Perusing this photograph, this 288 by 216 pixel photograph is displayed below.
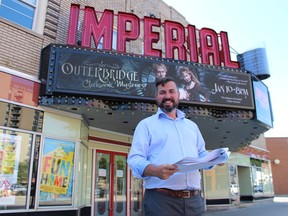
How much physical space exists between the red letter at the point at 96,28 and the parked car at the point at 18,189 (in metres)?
4.47

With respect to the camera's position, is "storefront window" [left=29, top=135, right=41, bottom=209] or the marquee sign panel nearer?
"storefront window" [left=29, top=135, right=41, bottom=209]

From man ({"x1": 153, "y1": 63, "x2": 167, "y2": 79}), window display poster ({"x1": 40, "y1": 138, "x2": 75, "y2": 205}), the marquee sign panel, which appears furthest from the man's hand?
man ({"x1": 153, "y1": 63, "x2": 167, "y2": 79})

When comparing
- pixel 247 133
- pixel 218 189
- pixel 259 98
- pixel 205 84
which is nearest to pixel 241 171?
pixel 218 189

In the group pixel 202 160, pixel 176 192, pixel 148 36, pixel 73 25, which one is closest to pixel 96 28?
pixel 73 25

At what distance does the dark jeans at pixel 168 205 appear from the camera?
2.29 m

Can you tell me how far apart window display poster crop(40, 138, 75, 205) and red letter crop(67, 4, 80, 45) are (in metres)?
3.05

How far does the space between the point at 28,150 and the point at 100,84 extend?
2.51 m

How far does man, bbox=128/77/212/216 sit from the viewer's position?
2.31 metres

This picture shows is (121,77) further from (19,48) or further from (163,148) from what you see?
(163,148)

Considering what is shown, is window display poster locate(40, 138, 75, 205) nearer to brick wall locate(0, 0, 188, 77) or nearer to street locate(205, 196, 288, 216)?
brick wall locate(0, 0, 188, 77)

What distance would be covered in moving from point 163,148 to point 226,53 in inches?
386

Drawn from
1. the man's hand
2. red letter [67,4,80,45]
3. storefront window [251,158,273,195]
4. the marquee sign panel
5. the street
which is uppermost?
red letter [67,4,80,45]

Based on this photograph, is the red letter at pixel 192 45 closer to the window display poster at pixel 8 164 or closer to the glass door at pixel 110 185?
the glass door at pixel 110 185

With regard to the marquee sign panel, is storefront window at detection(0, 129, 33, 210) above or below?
below
